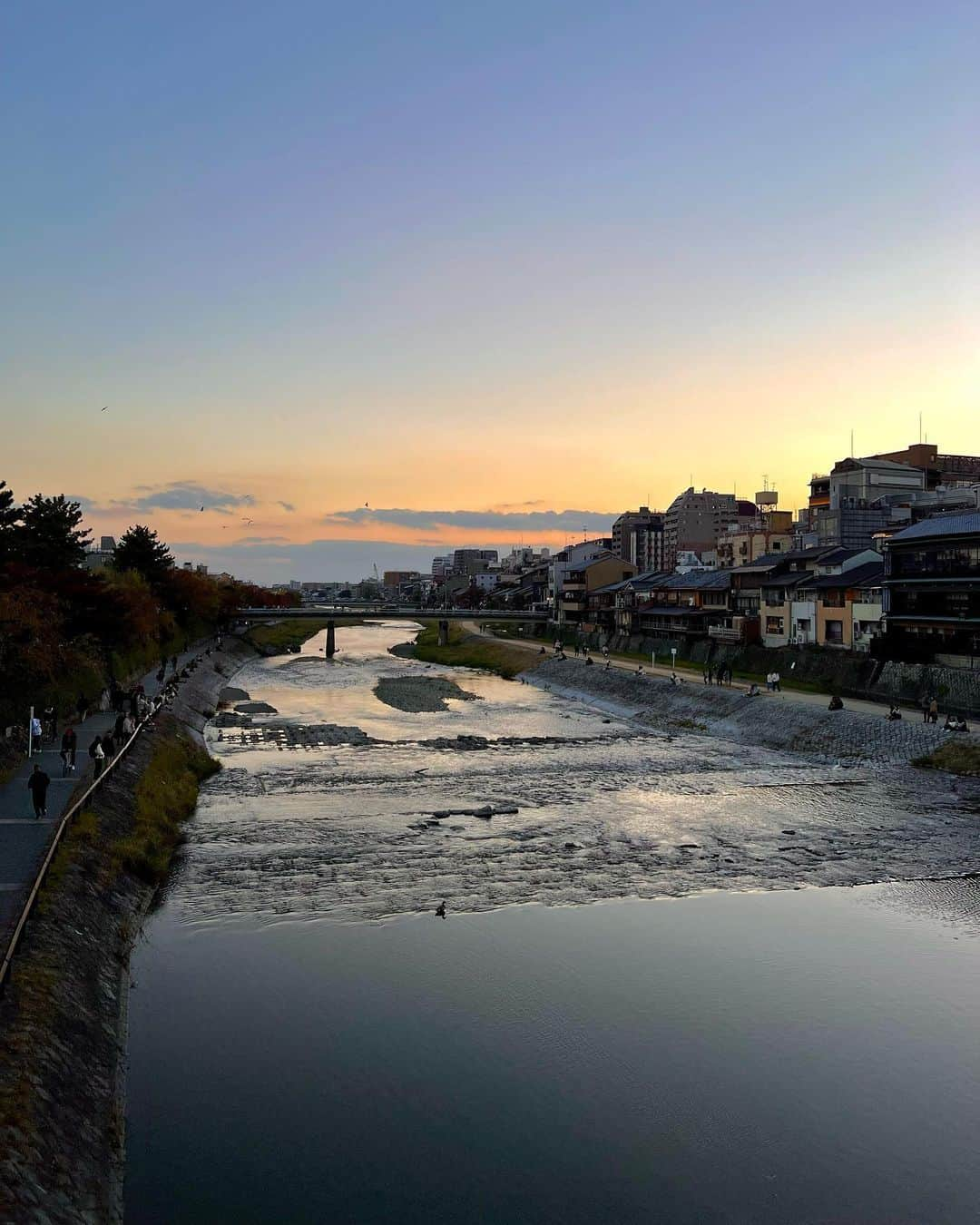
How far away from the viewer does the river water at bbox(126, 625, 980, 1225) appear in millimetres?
10297

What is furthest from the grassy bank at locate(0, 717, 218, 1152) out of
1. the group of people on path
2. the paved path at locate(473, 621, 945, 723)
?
the paved path at locate(473, 621, 945, 723)

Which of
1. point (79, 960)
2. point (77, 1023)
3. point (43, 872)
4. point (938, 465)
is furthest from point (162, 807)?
point (938, 465)

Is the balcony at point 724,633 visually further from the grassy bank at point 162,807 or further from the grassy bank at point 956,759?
the grassy bank at point 162,807

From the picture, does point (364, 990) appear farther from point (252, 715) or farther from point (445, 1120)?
point (252, 715)

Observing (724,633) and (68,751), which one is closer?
(68,751)

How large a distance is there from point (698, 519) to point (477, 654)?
187 ft

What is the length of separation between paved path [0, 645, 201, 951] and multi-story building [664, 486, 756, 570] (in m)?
106

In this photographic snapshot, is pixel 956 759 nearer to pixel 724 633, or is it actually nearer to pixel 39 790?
pixel 39 790

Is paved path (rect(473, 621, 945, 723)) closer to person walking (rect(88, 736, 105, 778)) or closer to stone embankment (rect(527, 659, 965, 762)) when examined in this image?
stone embankment (rect(527, 659, 965, 762))

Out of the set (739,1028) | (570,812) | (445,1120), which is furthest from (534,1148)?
(570,812)

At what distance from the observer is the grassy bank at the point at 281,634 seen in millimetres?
96975

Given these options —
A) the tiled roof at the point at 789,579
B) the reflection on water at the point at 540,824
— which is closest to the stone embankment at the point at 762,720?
the reflection on water at the point at 540,824

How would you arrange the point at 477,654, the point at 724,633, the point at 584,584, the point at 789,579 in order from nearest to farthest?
the point at 789,579 < the point at 724,633 < the point at 477,654 < the point at 584,584

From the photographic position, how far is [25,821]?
60.6 feet
